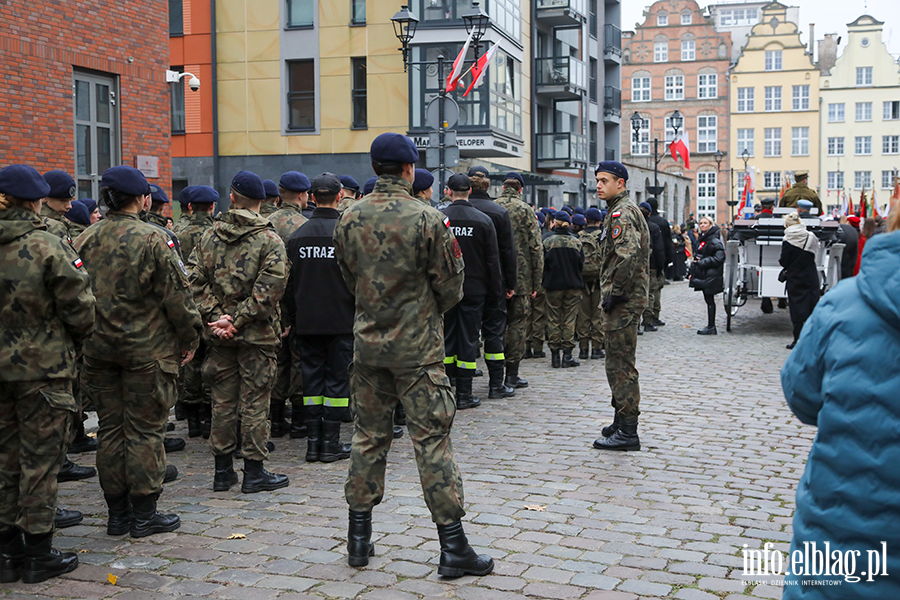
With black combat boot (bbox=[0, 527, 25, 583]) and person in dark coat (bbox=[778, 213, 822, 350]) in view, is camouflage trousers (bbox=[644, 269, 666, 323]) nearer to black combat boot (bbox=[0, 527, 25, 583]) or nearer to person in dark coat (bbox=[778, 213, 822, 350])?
person in dark coat (bbox=[778, 213, 822, 350])

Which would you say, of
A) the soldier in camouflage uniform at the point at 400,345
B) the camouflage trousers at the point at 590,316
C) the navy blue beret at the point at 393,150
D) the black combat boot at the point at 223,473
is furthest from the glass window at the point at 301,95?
the soldier in camouflage uniform at the point at 400,345

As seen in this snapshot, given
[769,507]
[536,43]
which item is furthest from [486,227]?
[536,43]

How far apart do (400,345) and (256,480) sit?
2.11m

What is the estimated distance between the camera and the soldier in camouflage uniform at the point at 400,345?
4625mm

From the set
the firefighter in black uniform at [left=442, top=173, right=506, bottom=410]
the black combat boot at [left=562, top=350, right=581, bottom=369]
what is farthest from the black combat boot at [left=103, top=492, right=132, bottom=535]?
the black combat boot at [left=562, top=350, right=581, bottom=369]

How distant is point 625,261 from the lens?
7.25 m

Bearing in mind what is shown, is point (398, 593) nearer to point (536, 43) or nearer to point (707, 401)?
point (707, 401)

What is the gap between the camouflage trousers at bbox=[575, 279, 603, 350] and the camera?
41.5ft

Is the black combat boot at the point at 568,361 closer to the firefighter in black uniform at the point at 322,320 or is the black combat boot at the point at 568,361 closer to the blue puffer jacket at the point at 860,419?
the firefighter in black uniform at the point at 322,320

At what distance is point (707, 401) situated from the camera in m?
Result: 9.59

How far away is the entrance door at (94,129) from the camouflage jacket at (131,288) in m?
9.03

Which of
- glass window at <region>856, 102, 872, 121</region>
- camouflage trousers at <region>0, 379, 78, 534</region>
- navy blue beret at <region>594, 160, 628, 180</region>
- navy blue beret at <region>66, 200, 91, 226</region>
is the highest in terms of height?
glass window at <region>856, 102, 872, 121</region>

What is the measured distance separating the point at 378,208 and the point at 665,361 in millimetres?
8543

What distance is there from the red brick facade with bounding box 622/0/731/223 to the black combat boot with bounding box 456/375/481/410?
68268mm
